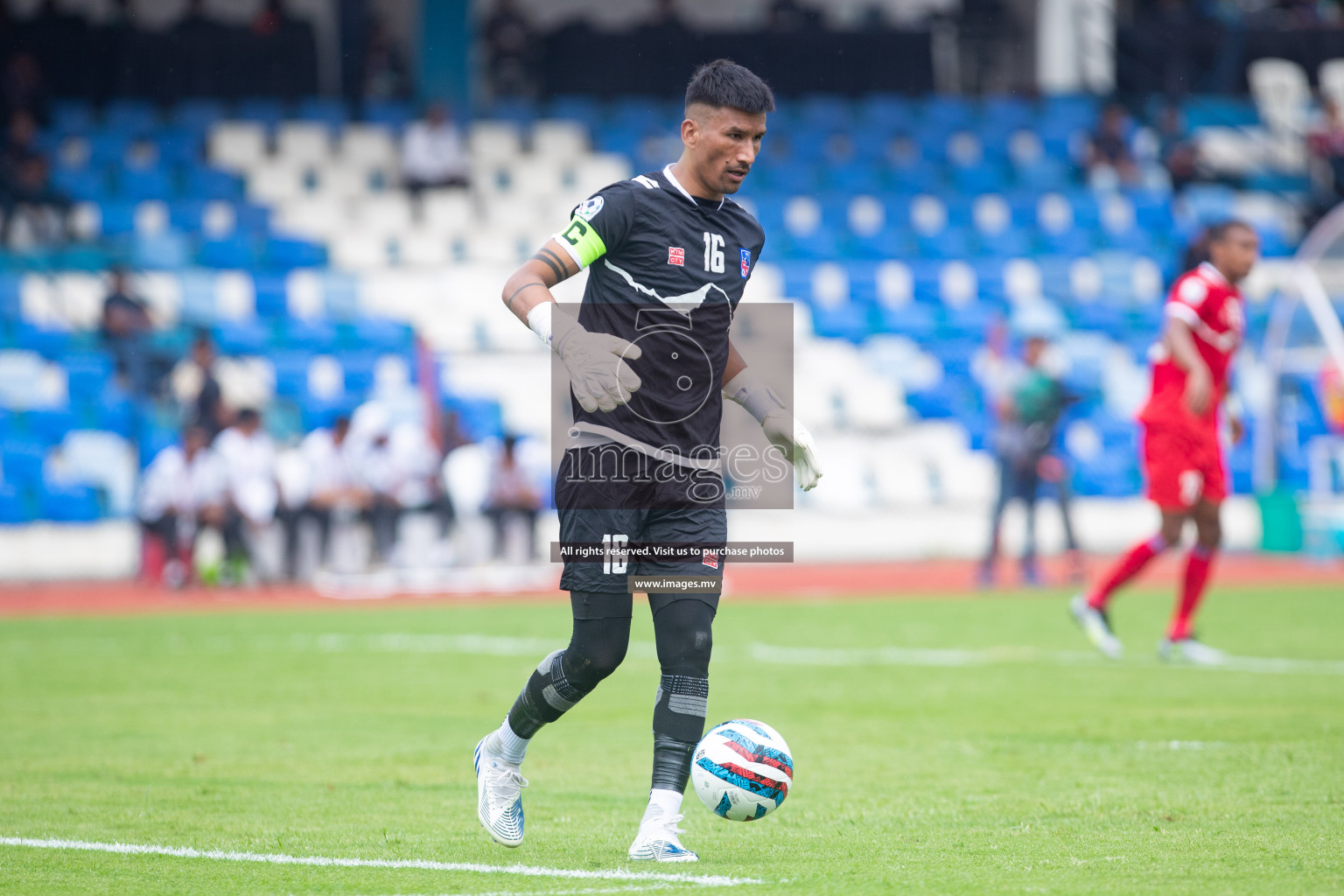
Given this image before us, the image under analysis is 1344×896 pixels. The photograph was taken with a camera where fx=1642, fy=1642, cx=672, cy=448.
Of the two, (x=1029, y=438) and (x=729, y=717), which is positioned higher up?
(x=1029, y=438)

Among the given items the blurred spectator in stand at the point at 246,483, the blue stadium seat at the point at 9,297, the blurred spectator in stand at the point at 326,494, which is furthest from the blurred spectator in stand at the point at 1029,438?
the blue stadium seat at the point at 9,297

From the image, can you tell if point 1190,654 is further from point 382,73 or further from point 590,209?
point 382,73

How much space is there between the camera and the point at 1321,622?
13.0 metres

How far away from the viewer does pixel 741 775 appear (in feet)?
17.5

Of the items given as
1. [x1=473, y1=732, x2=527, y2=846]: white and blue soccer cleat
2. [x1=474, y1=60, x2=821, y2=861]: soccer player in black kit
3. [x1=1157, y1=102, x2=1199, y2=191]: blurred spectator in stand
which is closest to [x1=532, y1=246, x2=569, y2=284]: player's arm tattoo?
[x1=474, y1=60, x2=821, y2=861]: soccer player in black kit

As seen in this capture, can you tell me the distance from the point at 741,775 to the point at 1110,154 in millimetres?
22550

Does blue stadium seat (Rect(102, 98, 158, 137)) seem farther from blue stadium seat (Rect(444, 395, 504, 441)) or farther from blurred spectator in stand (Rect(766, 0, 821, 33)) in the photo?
blurred spectator in stand (Rect(766, 0, 821, 33))

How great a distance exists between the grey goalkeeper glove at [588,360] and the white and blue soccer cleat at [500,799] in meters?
1.32

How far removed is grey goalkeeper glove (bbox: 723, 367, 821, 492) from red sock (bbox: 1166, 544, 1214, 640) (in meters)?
5.75

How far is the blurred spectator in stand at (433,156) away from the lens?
23828 mm

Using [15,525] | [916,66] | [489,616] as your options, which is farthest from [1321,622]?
[916,66]

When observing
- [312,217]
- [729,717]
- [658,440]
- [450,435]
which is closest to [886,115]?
[312,217]

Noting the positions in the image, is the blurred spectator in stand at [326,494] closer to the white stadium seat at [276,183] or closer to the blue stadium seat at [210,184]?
the white stadium seat at [276,183]

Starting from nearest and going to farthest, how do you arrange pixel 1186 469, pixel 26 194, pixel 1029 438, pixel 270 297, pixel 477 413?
1. pixel 1186 469
2. pixel 1029 438
3. pixel 477 413
4. pixel 26 194
5. pixel 270 297
